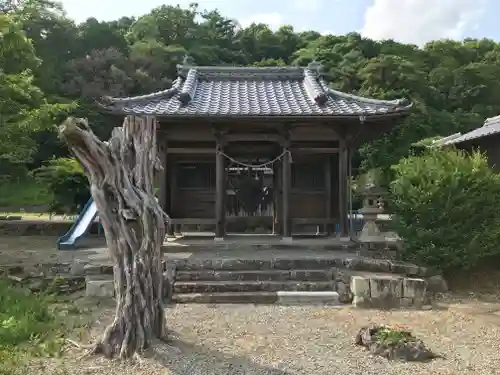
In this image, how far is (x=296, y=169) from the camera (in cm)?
1316

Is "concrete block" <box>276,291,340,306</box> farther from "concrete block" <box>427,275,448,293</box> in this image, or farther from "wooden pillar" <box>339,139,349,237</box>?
"wooden pillar" <box>339,139,349,237</box>

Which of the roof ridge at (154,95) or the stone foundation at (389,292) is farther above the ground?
the roof ridge at (154,95)

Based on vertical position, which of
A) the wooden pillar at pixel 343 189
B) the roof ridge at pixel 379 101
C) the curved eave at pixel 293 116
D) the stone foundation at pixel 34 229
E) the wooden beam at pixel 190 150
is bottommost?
the stone foundation at pixel 34 229

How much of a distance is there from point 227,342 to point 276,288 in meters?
2.69

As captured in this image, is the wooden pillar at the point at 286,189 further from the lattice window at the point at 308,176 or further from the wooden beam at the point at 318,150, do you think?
the lattice window at the point at 308,176

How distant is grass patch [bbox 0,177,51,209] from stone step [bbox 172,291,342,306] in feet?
75.2

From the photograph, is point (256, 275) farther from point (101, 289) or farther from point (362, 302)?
point (101, 289)

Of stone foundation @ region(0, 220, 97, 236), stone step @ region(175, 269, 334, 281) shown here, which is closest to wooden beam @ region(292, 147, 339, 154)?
stone step @ region(175, 269, 334, 281)

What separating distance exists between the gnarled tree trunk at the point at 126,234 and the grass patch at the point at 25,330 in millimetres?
716

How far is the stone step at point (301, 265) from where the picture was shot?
8852 millimetres

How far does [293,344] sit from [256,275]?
3.04 meters

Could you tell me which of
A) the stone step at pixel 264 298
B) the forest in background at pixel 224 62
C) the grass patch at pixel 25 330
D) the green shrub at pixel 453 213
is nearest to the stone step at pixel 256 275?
the stone step at pixel 264 298

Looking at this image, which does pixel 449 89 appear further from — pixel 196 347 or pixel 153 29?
pixel 196 347

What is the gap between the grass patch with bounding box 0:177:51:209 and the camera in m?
28.6
